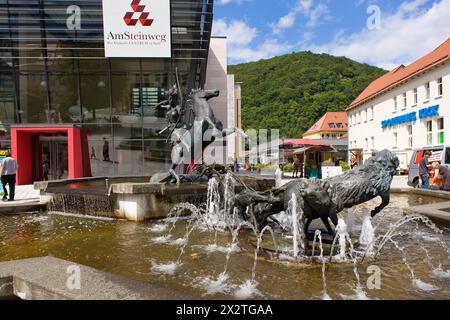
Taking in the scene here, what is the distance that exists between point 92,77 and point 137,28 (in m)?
4.78

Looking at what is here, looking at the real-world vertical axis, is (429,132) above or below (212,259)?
above

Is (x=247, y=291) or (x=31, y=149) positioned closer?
(x=247, y=291)

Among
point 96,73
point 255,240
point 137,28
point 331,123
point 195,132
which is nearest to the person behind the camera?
point 255,240

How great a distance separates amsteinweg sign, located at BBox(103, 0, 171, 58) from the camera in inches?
803

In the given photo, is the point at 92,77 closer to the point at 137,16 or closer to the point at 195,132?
the point at 137,16

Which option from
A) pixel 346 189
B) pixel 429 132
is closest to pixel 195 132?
pixel 346 189

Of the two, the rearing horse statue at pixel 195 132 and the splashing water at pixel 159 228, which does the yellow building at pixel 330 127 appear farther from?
the splashing water at pixel 159 228

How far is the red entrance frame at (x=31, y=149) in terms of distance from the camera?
680 inches

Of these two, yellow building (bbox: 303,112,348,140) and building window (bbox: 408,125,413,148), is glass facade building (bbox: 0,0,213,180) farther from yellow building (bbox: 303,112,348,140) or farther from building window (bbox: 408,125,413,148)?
yellow building (bbox: 303,112,348,140)

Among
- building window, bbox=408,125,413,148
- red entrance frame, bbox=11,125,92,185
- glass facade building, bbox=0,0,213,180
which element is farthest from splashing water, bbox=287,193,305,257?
building window, bbox=408,125,413,148

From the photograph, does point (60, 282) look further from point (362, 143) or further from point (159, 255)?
point (362, 143)

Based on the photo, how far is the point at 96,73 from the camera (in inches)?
890

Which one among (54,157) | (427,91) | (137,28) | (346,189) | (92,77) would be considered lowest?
(346,189)
